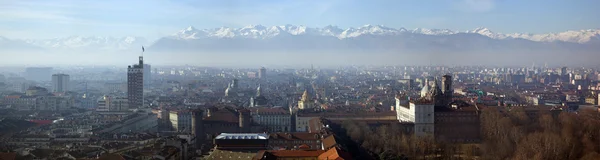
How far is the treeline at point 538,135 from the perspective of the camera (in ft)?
65.1

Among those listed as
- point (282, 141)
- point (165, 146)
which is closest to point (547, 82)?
point (282, 141)

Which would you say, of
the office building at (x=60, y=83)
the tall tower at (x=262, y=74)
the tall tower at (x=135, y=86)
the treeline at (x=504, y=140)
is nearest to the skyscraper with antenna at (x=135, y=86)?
the tall tower at (x=135, y=86)

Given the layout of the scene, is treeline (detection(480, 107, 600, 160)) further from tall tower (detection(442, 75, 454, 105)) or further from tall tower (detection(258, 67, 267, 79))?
tall tower (detection(258, 67, 267, 79))

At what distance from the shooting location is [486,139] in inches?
978

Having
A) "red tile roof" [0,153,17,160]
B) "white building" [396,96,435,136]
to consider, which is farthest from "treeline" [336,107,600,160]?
"red tile roof" [0,153,17,160]

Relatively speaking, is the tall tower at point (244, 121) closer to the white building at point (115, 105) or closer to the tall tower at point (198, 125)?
the tall tower at point (198, 125)

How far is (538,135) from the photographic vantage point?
21578mm

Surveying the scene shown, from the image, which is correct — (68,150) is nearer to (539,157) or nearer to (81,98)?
(539,157)

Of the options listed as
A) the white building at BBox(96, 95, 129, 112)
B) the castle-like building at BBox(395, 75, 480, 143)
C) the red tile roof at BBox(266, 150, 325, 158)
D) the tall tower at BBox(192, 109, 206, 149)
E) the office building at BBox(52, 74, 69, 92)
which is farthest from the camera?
the office building at BBox(52, 74, 69, 92)

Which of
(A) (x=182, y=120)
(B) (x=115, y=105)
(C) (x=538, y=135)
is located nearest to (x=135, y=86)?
(B) (x=115, y=105)

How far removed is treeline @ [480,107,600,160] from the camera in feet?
65.1

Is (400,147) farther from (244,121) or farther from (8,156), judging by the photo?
(8,156)

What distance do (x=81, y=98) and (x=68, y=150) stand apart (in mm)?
30221

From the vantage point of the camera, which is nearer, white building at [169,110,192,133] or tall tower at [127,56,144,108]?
white building at [169,110,192,133]
